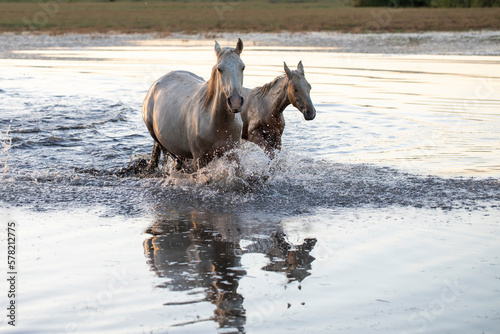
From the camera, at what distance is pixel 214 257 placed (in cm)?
529

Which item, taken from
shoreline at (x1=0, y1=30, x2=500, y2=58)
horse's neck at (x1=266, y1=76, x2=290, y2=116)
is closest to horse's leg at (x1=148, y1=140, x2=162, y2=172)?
horse's neck at (x1=266, y1=76, x2=290, y2=116)

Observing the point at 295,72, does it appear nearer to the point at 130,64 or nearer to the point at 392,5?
the point at 130,64

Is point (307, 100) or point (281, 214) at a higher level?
point (307, 100)

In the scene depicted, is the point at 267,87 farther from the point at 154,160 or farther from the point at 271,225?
the point at 271,225

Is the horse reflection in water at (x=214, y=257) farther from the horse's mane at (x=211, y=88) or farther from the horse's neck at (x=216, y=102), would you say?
the horse's mane at (x=211, y=88)

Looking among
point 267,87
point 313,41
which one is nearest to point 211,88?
point 267,87

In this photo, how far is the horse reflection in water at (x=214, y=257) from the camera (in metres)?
4.43

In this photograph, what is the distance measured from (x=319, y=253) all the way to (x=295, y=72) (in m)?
3.13

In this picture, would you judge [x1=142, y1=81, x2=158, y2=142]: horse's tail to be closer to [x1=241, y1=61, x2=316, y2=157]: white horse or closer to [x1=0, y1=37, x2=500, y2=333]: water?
[x1=0, y1=37, x2=500, y2=333]: water

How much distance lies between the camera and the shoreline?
25.1m

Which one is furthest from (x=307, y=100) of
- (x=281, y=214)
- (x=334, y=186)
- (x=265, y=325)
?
(x=265, y=325)

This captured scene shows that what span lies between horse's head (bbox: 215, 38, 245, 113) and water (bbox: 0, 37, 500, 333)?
106 centimetres

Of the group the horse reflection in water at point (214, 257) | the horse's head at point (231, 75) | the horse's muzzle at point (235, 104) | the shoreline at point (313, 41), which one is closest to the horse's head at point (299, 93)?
the horse's head at point (231, 75)

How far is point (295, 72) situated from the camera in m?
7.96
